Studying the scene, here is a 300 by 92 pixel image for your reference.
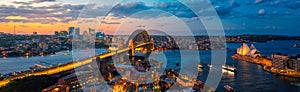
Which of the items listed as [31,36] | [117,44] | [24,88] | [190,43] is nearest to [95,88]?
[24,88]

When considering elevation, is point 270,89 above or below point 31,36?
below

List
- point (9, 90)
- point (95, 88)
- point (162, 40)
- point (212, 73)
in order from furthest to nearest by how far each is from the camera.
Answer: point (162, 40)
point (212, 73)
point (9, 90)
point (95, 88)

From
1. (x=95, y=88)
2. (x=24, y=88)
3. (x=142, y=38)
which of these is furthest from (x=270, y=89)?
(x=142, y=38)

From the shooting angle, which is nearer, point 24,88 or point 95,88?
point 95,88

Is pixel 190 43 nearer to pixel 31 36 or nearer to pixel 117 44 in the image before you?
pixel 117 44

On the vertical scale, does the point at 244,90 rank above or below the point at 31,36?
below

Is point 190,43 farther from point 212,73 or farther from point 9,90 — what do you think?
point 9,90

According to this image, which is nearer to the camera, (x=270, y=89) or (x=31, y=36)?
(x=270, y=89)

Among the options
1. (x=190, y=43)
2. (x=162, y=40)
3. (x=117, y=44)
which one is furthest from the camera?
(x=162, y=40)

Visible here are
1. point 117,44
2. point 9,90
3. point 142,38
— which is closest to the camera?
point 9,90
